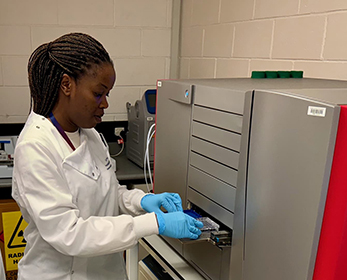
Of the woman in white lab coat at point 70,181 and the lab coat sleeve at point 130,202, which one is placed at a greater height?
the woman in white lab coat at point 70,181

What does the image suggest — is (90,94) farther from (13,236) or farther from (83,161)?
(13,236)

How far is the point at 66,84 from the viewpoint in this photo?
36.4 inches

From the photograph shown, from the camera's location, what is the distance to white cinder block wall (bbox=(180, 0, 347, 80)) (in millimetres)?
1271

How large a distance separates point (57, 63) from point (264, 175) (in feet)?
1.94

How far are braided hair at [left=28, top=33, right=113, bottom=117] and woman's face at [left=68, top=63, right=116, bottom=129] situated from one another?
0.06ft

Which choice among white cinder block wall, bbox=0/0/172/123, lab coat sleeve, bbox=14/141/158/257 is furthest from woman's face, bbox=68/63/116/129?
white cinder block wall, bbox=0/0/172/123

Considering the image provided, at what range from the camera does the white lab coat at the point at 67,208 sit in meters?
0.86

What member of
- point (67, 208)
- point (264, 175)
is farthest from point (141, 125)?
point (264, 175)

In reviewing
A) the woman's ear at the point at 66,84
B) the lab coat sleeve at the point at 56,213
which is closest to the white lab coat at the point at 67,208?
the lab coat sleeve at the point at 56,213

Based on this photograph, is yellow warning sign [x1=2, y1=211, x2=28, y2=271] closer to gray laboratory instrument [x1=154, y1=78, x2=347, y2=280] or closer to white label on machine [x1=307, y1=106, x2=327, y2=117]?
gray laboratory instrument [x1=154, y1=78, x2=347, y2=280]

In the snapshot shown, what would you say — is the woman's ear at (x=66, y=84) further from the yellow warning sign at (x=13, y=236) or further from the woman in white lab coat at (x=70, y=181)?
the yellow warning sign at (x=13, y=236)

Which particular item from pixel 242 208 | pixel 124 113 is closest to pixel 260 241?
pixel 242 208

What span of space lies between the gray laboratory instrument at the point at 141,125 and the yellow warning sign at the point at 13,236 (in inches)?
27.9

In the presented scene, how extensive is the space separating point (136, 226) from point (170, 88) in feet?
1.34
